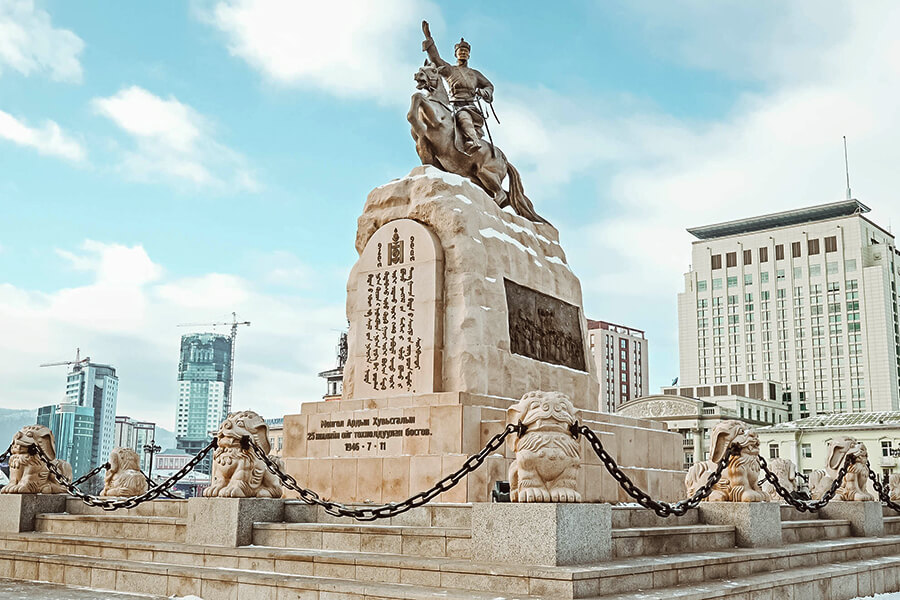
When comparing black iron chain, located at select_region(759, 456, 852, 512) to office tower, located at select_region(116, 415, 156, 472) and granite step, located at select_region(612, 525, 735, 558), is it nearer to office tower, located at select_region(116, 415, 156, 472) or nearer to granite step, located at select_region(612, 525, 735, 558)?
granite step, located at select_region(612, 525, 735, 558)

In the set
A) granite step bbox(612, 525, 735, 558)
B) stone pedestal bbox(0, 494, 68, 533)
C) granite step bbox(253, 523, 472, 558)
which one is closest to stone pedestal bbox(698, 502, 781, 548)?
granite step bbox(612, 525, 735, 558)

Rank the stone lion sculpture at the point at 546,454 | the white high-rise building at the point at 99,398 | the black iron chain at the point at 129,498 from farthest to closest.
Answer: the white high-rise building at the point at 99,398, the black iron chain at the point at 129,498, the stone lion sculpture at the point at 546,454

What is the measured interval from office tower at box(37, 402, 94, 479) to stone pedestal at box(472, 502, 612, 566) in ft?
166

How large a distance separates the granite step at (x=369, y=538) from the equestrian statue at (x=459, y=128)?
7.00 m

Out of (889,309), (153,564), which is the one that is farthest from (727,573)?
(889,309)

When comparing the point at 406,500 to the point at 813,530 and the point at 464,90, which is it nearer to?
the point at 813,530

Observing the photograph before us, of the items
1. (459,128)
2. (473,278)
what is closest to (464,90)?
(459,128)

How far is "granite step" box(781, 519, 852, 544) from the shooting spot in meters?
9.33

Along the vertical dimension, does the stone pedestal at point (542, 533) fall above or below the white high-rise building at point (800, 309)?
below

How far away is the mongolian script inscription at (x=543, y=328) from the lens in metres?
12.5

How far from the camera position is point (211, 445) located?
8.74 m

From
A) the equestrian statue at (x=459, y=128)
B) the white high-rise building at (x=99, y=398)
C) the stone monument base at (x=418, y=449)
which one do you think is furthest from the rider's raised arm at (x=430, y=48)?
the white high-rise building at (x=99, y=398)

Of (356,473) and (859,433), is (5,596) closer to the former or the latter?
(356,473)

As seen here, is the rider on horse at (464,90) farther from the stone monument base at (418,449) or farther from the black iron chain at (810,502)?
the black iron chain at (810,502)
